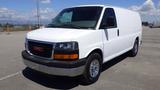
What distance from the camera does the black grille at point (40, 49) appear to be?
5.11 m

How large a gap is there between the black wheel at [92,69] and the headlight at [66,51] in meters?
0.57

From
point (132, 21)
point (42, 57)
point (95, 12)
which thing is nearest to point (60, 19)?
point (95, 12)

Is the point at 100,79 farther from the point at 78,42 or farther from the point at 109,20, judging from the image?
the point at 109,20

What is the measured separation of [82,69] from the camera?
521cm

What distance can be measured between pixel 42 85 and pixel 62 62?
1.08m

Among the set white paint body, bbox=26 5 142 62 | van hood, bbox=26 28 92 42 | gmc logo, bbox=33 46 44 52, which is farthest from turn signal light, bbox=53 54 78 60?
gmc logo, bbox=33 46 44 52

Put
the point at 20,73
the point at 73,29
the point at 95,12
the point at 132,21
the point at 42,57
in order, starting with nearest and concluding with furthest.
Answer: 1. the point at 42,57
2. the point at 73,29
3. the point at 95,12
4. the point at 20,73
5. the point at 132,21

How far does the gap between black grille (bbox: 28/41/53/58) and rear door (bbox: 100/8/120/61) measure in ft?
5.59

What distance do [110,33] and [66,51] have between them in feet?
6.69

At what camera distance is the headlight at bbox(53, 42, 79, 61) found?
16.2 ft

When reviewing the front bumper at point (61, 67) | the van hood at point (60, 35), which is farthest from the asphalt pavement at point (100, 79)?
the van hood at point (60, 35)

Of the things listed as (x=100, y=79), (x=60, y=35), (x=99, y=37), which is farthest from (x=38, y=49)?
(x=100, y=79)

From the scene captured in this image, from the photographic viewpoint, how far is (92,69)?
18.8ft

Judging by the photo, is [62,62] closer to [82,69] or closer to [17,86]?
[82,69]
